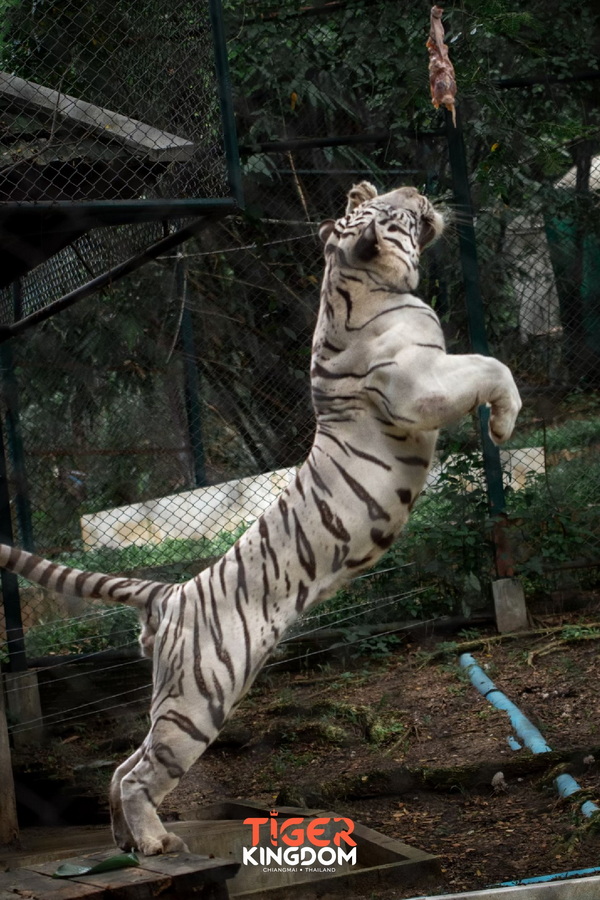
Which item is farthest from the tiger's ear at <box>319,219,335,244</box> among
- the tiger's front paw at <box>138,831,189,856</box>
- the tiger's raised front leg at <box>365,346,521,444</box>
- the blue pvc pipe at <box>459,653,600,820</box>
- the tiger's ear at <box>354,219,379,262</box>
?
the blue pvc pipe at <box>459,653,600,820</box>

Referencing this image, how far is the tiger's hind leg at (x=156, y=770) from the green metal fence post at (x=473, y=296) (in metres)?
3.64

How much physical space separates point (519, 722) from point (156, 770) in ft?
8.36

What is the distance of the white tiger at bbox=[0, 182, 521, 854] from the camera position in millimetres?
3229

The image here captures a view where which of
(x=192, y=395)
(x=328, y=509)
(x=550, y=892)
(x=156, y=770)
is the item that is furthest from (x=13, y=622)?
(x=550, y=892)

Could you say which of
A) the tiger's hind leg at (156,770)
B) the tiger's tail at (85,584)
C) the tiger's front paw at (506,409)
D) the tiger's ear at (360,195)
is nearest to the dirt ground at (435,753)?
the tiger's hind leg at (156,770)

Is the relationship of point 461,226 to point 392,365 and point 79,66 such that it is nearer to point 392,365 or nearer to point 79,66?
point 79,66

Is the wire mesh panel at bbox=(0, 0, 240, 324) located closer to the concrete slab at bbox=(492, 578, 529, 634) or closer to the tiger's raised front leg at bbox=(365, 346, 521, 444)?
the tiger's raised front leg at bbox=(365, 346, 521, 444)

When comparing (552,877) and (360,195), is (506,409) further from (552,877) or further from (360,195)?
(552,877)

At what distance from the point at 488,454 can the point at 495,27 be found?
2447mm

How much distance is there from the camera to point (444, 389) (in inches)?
119

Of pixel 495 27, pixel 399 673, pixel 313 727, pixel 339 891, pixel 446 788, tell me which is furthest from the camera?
pixel 399 673

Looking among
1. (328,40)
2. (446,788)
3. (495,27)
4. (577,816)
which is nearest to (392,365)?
(577,816)

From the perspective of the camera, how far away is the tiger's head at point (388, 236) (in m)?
3.26

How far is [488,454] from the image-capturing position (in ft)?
21.7
